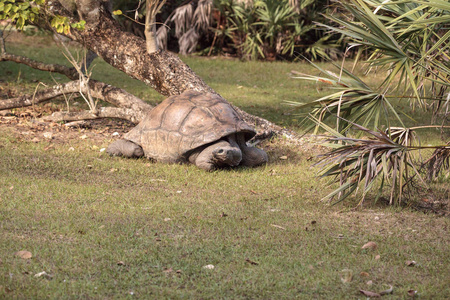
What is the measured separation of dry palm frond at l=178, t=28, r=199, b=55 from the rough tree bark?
950cm

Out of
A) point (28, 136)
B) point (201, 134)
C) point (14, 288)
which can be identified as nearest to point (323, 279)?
point (14, 288)

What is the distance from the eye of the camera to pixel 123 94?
910cm

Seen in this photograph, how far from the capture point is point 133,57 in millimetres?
8914

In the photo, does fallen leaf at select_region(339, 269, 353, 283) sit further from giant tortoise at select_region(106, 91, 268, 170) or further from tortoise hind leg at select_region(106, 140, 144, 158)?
tortoise hind leg at select_region(106, 140, 144, 158)

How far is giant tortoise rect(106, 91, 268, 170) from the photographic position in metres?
6.91

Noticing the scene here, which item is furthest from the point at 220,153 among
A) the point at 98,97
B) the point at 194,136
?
the point at 98,97

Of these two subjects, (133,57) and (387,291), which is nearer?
(387,291)

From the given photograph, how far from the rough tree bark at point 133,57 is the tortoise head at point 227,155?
198 cm

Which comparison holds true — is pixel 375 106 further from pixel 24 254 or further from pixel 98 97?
pixel 98 97

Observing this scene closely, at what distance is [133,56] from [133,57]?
0.02 metres

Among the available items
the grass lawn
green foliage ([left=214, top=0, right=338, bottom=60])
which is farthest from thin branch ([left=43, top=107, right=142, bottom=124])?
green foliage ([left=214, top=0, right=338, bottom=60])

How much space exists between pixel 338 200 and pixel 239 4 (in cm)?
1310

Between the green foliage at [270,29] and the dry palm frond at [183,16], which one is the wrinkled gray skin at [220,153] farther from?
the dry palm frond at [183,16]

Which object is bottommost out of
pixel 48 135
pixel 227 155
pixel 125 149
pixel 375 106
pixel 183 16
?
pixel 48 135
